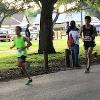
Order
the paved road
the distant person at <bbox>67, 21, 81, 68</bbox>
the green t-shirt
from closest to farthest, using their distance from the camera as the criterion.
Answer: the paved road < the green t-shirt < the distant person at <bbox>67, 21, 81, 68</bbox>

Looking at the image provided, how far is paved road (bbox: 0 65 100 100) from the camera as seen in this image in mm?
10666

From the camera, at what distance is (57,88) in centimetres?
1206

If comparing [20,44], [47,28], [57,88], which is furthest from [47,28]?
[57,88]

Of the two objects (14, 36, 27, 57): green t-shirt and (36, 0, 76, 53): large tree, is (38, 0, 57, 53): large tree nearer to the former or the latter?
(36, 0, 76, 53): large tree

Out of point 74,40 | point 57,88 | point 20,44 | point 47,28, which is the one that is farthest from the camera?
point 47,28

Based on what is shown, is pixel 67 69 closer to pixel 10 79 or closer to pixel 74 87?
pixel 10 79

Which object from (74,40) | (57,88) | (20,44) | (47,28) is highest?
(47,28)

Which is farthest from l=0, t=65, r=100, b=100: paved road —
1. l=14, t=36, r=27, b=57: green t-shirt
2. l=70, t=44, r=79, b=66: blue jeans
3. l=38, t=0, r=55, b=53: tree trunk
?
l=38, t=0, r=55, b=53: tree trunk

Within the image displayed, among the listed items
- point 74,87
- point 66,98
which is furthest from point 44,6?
point 66,98

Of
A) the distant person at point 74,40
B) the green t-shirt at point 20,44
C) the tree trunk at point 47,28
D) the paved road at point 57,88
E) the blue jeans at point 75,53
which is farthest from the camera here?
the tree trunk at point 47,28

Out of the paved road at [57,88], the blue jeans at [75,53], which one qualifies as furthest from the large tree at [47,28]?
the paved road at [57,88]

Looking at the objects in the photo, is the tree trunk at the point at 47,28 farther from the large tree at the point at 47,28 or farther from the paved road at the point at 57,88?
the paved road at the point at 57,88

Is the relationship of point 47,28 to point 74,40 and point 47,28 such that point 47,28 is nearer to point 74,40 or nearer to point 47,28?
point 47,28

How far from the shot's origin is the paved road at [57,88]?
10.7 m
